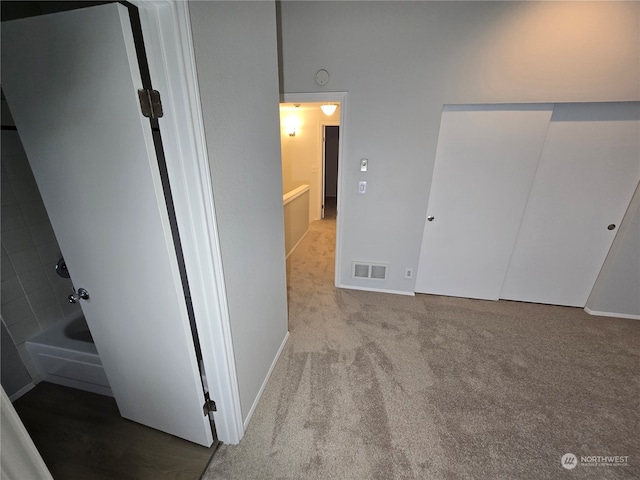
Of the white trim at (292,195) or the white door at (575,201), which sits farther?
the white trim at (292,195)

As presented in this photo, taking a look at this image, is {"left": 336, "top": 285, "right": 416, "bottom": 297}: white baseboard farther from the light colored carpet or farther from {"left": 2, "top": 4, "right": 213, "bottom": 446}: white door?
{"left": 2, "top": 4, "right": 213, "bottom": 446}: white door

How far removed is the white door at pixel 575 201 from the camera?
2.10m

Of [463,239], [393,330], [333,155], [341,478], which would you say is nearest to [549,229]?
[463,239]

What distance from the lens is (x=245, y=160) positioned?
48.6 inches

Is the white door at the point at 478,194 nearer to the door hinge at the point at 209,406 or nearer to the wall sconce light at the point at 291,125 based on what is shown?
the door hinge at the point at 209,406

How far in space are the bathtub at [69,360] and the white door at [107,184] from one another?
1.56ft

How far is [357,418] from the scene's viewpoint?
151 cm

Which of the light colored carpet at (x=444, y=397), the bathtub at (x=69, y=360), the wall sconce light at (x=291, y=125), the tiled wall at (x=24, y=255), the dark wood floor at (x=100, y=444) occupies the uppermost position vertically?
the wall sconce light at (x=291, y=125)

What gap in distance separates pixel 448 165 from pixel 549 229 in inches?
46.7

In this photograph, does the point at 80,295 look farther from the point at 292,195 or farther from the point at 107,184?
the point at 292,195

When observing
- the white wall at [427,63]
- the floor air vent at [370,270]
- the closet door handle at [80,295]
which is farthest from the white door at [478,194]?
the closet door handle at [80,295]

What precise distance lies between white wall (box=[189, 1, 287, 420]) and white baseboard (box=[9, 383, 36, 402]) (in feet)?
5.12

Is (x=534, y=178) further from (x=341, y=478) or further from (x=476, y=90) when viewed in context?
(x=341, y=478)

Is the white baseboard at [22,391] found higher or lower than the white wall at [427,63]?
lower
